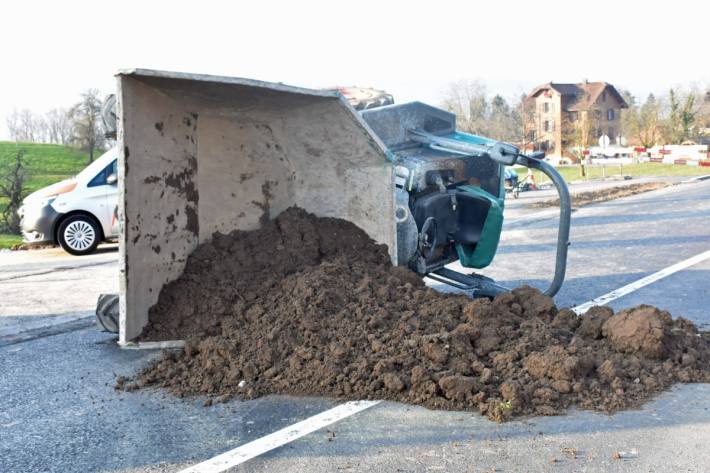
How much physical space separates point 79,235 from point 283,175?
7.16m

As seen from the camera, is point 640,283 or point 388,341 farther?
point 640,283

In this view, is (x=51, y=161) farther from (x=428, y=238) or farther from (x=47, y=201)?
(x=428, y=238)

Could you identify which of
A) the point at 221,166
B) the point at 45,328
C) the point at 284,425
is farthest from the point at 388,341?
the point at 45,328

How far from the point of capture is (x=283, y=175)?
658 centimetres

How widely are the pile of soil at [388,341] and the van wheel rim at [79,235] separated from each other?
7.23 m

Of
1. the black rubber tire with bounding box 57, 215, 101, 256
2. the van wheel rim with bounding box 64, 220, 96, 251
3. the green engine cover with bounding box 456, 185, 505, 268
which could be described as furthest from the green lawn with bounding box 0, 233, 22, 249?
the green engine cover with bounding box 456, 185, 505, 268

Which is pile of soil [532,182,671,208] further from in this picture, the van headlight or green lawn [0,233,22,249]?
green lawn [0,233,22,249]

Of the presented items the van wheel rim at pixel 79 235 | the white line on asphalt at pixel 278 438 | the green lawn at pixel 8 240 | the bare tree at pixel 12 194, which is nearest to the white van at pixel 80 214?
the van wheel rim at pixel 79 235

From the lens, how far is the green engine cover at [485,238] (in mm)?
6875

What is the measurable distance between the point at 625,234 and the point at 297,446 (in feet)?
33.3

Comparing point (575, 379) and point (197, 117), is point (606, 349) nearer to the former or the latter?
point (575, 379)

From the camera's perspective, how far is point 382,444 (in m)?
3.83

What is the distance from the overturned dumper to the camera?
547 cm

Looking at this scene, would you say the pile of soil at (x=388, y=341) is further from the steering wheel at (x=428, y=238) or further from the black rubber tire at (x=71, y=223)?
the black rubber tire at (x=71, y=223)
